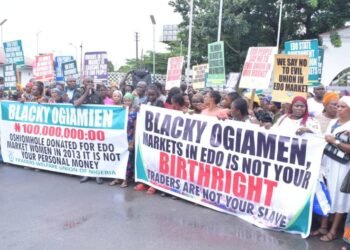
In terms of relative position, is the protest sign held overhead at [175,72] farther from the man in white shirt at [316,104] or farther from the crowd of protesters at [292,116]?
the man in white shirt at [316,104]

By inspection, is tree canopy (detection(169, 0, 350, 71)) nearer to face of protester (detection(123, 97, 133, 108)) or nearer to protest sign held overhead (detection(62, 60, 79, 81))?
protest sign held overhead (detection(62, 60, 79, 81))

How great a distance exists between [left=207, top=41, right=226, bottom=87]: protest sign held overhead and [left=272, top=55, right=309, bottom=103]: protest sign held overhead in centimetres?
330

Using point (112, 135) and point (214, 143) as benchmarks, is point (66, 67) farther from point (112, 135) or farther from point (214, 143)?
point (214, 143)

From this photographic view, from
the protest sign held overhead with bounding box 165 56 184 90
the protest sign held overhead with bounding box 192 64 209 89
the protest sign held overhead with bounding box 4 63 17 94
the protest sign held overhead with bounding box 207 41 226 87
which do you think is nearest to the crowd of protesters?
the protest sign held overhead with bounding box 165 56 184 90

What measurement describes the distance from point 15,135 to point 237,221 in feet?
16.6

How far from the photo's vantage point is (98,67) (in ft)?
33.4

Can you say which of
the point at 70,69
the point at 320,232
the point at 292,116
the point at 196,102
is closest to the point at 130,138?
the point at 196,102

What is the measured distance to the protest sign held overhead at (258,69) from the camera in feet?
23.3

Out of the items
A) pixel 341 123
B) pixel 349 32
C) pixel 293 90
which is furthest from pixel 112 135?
pixel 349 32

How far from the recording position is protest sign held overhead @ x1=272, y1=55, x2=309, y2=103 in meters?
6.18

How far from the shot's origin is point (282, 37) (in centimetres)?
2758

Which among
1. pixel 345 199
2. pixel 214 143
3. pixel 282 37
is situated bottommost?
pixel 345 199

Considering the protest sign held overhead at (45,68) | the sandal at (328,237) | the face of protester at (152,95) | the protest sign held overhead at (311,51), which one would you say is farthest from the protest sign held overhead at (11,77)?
the sandal at (328,237)

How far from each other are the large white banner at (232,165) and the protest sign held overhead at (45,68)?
17.4 ft
